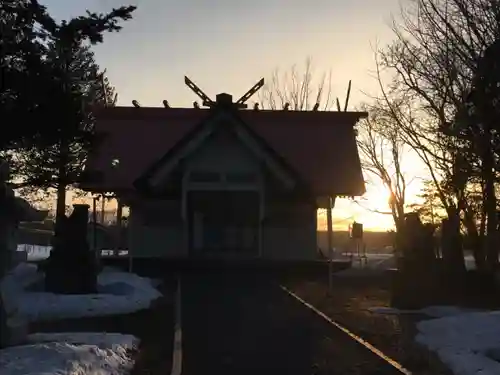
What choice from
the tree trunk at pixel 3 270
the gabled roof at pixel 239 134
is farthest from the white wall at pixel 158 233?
the tree trunk at pixel 3 270

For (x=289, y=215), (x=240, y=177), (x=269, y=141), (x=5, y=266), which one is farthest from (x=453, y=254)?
(x=269, y=141)

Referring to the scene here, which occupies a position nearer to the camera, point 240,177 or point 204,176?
point 204,176

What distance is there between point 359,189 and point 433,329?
15.7 meters

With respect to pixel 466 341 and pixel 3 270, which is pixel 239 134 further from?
pixel 3 270

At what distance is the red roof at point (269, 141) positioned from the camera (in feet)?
102

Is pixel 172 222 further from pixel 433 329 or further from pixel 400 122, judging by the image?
pixel 433 329

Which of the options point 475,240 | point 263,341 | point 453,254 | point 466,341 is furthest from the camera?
point 475,240

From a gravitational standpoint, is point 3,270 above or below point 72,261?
below

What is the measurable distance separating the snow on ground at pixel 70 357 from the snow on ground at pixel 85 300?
3.16 m

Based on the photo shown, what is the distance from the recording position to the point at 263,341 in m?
13.2

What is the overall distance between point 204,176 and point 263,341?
17220mm

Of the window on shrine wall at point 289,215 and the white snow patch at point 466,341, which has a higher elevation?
the window on shrine wall at point 289,215

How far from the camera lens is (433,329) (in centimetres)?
1486

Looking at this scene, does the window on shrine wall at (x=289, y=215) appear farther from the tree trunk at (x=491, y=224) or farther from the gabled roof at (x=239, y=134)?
the tree trunk at (x=491, y=224)
